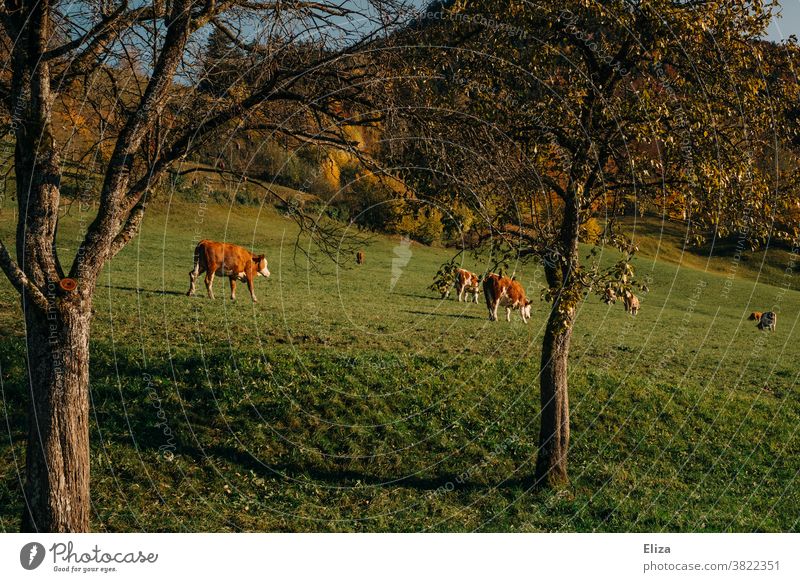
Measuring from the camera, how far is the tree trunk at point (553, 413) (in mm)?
14289

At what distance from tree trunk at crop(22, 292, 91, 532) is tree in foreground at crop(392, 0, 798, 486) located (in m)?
5.44

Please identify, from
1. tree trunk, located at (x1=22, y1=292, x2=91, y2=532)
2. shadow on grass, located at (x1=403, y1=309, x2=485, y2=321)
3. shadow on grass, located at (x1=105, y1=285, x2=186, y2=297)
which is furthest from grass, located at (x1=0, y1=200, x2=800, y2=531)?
shadow on grass, located at (x1=403, y1=309, x2=485, y2=321)

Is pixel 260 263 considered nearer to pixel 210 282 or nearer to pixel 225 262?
pixel 225 262

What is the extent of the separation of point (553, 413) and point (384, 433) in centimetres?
341

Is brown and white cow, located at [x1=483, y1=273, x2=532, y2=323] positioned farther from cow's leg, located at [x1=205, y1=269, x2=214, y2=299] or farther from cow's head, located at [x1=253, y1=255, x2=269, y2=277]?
cow's leg, located at [x1=205, y1=269, x2=214, y2=299]

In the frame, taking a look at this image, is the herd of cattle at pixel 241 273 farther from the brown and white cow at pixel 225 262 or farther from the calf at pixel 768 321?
the calf at pixel 768 321

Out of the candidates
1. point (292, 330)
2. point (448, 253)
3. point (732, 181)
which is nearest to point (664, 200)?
point (732, 181)

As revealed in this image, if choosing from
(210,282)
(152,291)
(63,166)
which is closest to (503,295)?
(210,282)

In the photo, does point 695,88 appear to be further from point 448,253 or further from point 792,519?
point 448,253

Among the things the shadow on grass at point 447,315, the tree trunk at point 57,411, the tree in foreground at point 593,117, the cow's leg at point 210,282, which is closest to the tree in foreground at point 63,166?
the tree trunk at point 57,411

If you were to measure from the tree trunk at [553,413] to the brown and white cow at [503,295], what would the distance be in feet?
52.7

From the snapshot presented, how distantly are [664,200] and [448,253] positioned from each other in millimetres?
57328

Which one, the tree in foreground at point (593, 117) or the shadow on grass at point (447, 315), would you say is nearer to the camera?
the tree in foreground at point (593, 117)

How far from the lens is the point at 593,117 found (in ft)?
42.3
